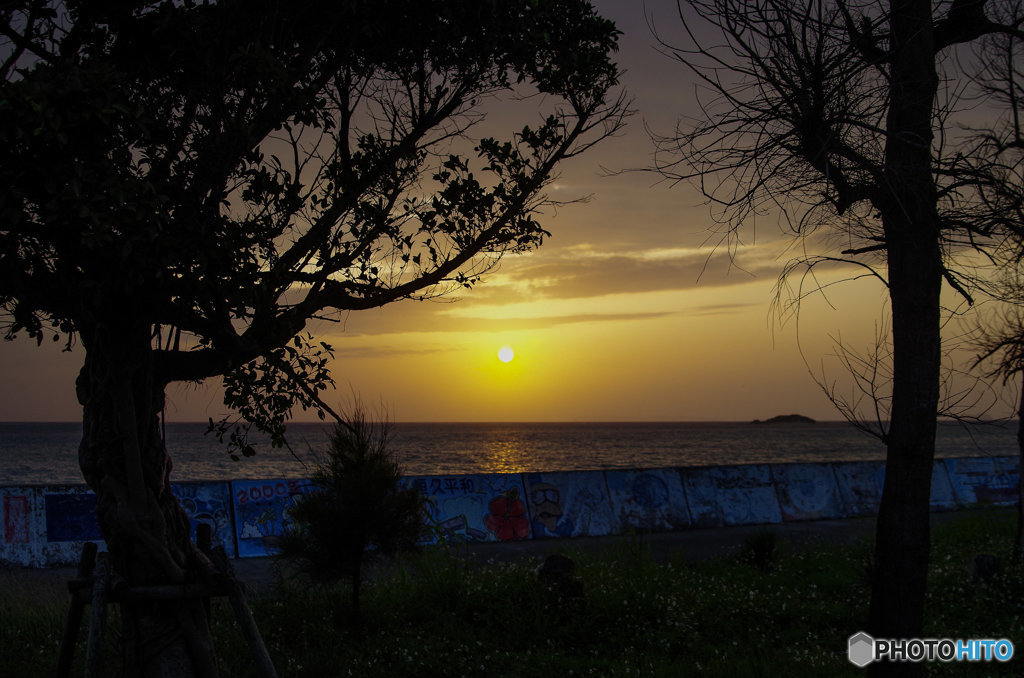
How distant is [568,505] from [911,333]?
52.4 ft

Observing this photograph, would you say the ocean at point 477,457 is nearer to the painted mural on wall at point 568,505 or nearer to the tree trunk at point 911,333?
the painted mural on wall at point 568,505

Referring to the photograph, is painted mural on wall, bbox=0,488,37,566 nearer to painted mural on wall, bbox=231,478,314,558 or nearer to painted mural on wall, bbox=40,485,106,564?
painted mural on wall, bbox=40,485,106,564

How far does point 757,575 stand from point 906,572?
8404 millimetres

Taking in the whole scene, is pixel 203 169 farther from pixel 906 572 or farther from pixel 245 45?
pixel 906 572

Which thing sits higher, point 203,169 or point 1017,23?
point 1017,23

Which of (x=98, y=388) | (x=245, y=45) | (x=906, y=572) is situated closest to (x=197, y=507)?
(x=98, y=388)

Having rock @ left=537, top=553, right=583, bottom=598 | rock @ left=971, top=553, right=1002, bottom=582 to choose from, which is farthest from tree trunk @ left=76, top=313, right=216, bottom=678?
rock @ left=971, top=553, right=1002, bottom=582

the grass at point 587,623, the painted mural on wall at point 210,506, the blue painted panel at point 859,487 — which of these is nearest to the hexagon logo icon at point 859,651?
the grass at point 587,623

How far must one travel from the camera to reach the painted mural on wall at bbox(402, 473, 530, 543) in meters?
20.3

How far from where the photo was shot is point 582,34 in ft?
33.9

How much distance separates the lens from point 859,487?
84.5 ft

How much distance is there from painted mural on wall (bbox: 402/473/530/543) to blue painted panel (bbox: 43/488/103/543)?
23.2 feet

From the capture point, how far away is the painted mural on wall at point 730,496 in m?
23.5

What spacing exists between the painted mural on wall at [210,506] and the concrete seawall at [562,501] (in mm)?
23
